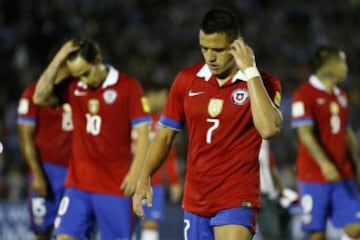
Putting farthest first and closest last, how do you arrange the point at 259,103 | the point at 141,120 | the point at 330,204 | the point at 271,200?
1. the point at 271,200
2. the point at 330,204
3. the point at 141,120
4. the point at 259,103

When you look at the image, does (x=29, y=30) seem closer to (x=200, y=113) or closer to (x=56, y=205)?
(x=56, y=205)

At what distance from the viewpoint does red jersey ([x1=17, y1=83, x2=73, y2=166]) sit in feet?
36.2

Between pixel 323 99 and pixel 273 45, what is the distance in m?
9.84

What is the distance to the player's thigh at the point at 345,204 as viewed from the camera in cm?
1130

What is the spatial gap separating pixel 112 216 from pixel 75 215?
36 cm

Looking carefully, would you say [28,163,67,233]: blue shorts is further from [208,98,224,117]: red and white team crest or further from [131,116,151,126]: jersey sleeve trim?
[208,98,224,117]: red and white team crest

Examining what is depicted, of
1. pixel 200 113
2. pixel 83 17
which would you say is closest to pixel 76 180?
pixel 200 113

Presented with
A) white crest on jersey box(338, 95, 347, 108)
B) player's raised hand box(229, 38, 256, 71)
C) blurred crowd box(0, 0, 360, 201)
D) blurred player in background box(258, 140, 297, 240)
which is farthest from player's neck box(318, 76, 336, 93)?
blurred crowd box(0, 0, 360, 201)

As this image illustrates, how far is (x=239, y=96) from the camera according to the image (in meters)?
7.46

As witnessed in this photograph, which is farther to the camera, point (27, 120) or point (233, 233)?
point (27, 120)

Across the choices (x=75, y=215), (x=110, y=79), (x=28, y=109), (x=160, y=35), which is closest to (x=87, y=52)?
(x=110, y=79)

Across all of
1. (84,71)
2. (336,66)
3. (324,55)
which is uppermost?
(84,71)

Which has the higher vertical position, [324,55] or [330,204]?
[324,55]

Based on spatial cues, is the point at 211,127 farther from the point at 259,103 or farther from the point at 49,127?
the point at 49,127
